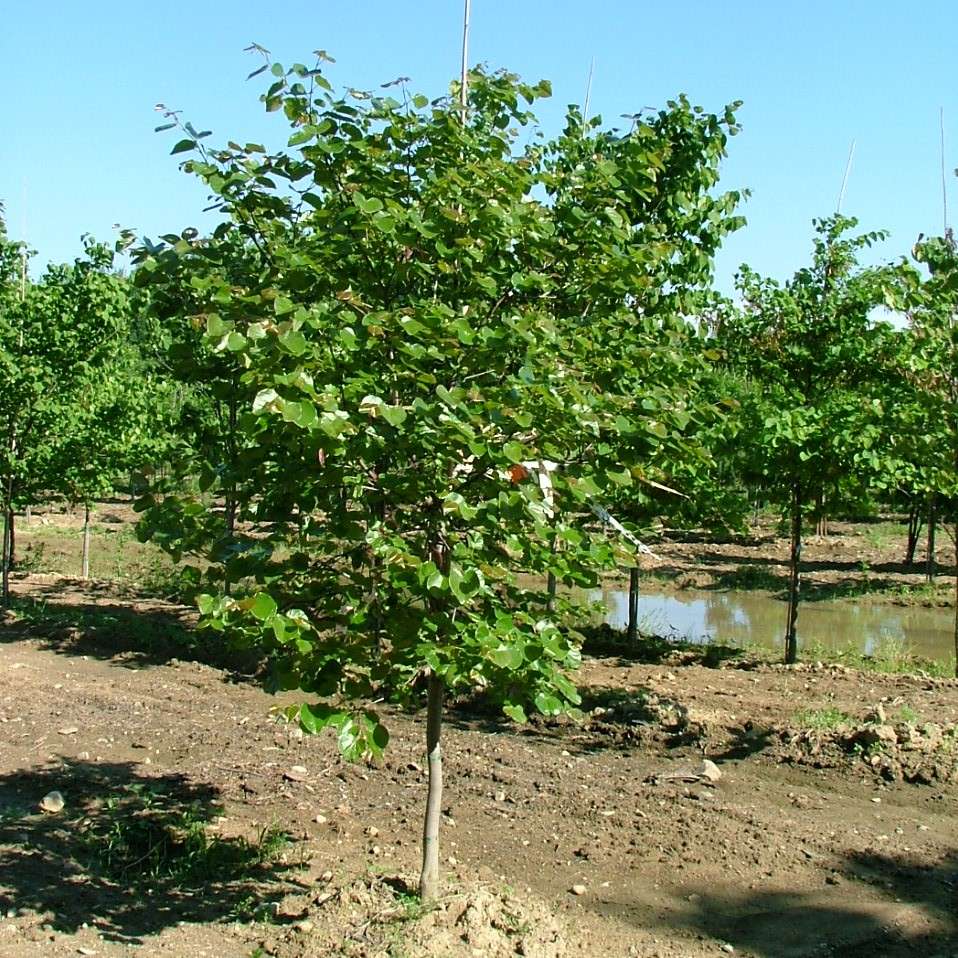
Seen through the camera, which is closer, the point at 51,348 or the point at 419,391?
the point at 419,391

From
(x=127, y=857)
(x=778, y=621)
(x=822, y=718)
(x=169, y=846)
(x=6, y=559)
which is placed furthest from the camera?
(x=778, y=621)

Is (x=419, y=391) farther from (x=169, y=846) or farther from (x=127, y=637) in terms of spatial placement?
(x=127, y=637)

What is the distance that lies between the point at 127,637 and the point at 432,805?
783cm

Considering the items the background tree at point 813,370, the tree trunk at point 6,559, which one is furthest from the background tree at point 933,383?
the tree trunk at point 6,559

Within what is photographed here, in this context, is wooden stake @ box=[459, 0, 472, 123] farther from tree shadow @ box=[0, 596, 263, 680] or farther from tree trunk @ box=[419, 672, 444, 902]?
tree shadow @ box=[0, 596, 263, 680]

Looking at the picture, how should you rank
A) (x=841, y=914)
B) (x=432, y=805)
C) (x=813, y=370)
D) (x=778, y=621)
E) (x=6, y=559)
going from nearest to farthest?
(x=432, y=805)
(x=841, y=914)
(x=813, y=370)
(x=6, y=559)
(x=778, y=621)

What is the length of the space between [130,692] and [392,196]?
20.5 ft

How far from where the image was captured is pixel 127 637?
1175cm

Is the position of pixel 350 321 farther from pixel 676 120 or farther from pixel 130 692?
pixel 676 120

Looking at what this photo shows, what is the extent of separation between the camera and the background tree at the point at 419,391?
3.80 metres

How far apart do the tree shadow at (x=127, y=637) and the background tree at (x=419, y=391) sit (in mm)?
6115

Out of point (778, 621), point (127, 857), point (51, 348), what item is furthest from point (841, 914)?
point (778, 621)

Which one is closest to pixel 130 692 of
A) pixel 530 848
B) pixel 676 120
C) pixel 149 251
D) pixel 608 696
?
pixel 608 696

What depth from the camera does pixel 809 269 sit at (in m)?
11.5
